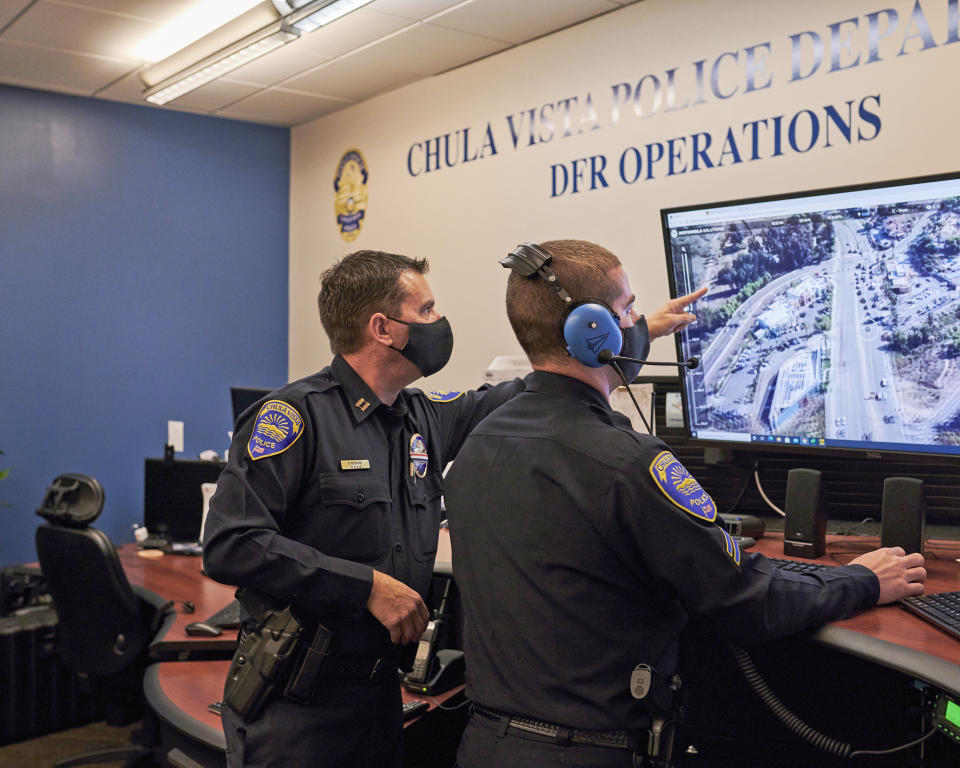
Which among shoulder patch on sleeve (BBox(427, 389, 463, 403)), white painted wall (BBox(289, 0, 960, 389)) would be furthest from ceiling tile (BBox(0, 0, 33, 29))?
shoulder patch on sleeve (BBox(427, 389, 463, 403))

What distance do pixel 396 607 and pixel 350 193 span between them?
3.47 metres

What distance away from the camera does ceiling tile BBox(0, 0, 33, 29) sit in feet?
10.5

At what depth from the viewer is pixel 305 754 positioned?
58.9 inches

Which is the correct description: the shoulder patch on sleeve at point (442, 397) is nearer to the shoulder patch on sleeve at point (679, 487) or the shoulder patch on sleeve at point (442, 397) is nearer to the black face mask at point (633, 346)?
the black face mask at point (633, 346)

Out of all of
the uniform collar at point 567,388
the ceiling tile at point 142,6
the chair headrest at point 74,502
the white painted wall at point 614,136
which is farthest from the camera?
the ceiling tile at point 142,6

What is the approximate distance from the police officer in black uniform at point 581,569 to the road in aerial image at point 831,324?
436 mm

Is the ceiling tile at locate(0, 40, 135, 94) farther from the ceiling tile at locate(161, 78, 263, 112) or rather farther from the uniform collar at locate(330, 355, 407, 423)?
the uniform collar at locate(330, 355, 407, 423)

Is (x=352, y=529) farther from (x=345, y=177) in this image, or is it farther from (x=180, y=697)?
(x=345, y=177)

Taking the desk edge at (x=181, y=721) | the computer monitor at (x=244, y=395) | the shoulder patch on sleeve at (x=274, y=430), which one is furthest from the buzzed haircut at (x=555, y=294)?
the computer monitor at (x=244, y=395)

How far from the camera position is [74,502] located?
2986 millimetres

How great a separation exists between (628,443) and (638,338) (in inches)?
10.6

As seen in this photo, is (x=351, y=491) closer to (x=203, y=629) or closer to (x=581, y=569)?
(x=581, y=569)

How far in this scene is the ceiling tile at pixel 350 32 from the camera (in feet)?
11.1

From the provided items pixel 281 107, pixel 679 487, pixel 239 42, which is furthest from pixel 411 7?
pixel 679 487
